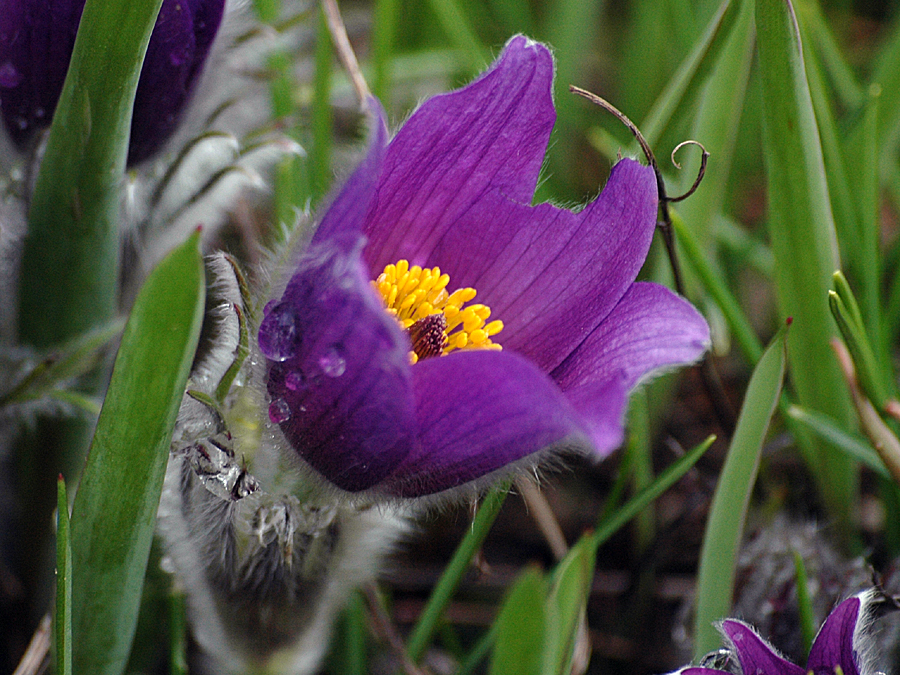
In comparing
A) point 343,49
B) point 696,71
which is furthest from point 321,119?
point 696,71

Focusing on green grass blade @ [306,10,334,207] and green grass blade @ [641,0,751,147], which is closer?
green grass blade @ [641,0,751,147]

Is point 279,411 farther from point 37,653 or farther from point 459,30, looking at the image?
point 459,30

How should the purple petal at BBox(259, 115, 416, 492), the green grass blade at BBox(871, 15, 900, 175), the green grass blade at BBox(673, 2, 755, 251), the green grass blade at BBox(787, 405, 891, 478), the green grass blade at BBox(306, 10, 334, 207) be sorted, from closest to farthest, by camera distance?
the purple petal at BBox(259, 115, 416, 492), the green grass blade at BBox(787, 405, 891, 478), the green grass blade at BBox(673, 2, 755, 251), the green grass blade at BBox(306, 10, 334, 207), the green grass blade at BBox(871, 15, 900, 175)

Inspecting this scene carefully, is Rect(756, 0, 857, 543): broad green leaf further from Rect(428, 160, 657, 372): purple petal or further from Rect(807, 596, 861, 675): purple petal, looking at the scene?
Rect(807, 596, 861, 675): purple petal

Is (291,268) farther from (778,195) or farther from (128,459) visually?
(778,195)

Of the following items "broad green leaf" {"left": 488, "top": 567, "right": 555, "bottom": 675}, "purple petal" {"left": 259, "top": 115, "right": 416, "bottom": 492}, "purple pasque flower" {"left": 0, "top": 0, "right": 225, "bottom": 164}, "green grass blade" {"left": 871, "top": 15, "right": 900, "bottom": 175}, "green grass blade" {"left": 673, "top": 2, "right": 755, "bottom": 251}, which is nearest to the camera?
"broad green leaf" {"left": 488, "top": 567, "right": 555, "bottom": 675}

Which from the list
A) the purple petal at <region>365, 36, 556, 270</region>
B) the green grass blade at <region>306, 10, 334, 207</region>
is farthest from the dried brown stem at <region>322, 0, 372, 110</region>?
the purple petal at <region>365, 36, 556, 270</region>

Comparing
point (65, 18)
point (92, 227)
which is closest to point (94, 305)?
point (92, 227)
